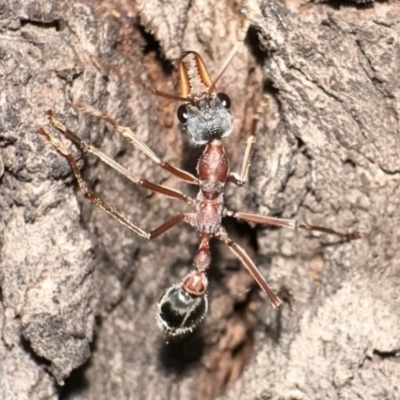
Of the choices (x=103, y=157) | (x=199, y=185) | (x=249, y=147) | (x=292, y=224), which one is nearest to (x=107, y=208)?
(x=103, y=157)

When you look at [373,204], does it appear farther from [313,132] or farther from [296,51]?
[296,51]

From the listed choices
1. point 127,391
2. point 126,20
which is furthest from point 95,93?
point 127,391

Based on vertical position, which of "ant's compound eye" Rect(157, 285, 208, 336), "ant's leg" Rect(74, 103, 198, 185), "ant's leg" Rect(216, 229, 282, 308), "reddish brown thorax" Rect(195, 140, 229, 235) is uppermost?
"ant's leg" Rect(74, 103, 198, 185)

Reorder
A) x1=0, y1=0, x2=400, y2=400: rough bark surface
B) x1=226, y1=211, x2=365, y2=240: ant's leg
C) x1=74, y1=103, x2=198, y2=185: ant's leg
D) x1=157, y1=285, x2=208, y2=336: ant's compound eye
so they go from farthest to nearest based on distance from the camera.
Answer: x1=157, y1=285, x2=208, y2=336: ant's compound eye, x1=226, y1=211, x2=365, y2=240: ant's leg, x1=74, y1=103, x2=198, y2=185: ant's leg, x1=0, y1=0, x2=400, y2=400: rough bark surface

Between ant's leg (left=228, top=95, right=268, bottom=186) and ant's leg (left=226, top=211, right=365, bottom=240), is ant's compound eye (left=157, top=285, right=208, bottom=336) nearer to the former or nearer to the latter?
ant's leg (left=226, top=211, right=365, bottom=240)

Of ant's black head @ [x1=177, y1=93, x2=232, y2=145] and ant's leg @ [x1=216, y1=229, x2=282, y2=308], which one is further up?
ant's black head @ [x1=177, y1=93, x2=232, y2=145]

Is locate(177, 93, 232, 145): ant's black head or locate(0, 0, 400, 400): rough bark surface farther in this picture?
locate(177, 93, 232, 145): ant's black head

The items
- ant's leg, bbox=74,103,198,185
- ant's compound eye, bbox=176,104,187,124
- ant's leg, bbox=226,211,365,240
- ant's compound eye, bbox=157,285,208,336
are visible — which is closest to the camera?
ant's leg, bbox=74,103,198,185

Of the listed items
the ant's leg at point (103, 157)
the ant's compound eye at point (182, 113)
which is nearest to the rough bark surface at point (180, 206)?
the ant's leg at point (103, 157)

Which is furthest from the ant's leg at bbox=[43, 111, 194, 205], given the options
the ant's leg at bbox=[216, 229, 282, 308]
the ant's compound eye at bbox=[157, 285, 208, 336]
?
the ant's compound eye at bbox=[157, 285, 208, 336]
